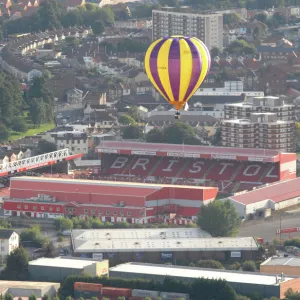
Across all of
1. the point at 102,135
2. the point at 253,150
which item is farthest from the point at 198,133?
the point at 253,150

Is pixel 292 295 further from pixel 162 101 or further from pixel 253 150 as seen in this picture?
pixel 162 101

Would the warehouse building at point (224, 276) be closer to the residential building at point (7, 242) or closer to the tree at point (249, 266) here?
the tree at point (249, 266)

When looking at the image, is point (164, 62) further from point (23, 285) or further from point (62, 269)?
point (23, 285)

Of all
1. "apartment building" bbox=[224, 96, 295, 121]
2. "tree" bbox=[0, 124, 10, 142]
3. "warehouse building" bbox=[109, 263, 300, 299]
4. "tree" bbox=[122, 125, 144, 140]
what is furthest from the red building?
"tree" bbox=[0, 124, 10, 142]

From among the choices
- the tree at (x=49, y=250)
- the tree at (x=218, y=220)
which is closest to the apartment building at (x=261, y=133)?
the tree at (x=218, y=220)

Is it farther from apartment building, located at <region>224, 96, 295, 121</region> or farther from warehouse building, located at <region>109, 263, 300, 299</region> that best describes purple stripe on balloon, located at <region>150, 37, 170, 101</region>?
apartment building, located at <region>224, 96, 295, 121</region>

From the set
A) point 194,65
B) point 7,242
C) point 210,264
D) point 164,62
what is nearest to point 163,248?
point 210,264
